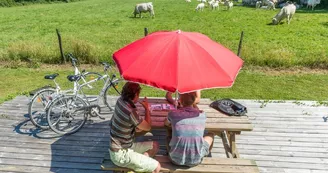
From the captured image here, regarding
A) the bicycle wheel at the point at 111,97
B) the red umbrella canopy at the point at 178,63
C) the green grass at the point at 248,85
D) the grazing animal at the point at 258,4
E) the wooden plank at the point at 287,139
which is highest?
the grazing animal at the point at 258,4

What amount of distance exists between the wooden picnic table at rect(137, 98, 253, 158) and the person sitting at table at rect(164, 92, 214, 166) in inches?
32.5

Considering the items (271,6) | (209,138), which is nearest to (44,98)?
(209,138)

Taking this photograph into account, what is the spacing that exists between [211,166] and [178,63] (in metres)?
1.39

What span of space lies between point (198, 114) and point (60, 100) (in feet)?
10.1

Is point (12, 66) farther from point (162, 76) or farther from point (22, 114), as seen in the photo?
point (162, 76)

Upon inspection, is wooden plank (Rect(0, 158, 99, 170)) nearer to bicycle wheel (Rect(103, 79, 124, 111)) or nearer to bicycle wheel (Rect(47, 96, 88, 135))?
bicycle wheel (Rect(47, 96, 88, 135))

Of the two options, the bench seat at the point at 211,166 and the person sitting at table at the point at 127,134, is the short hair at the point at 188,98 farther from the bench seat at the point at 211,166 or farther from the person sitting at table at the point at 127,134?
the bench seat at the point at 211,166

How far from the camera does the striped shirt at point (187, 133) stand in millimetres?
3365

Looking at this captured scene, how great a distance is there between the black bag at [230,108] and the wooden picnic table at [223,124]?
0.07m

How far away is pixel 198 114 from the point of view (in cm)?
341

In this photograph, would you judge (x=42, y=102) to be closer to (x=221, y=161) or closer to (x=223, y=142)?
(x=223, y=142)

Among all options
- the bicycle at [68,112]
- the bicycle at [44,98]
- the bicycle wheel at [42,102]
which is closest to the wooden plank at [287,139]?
the bicycle at [68,112]

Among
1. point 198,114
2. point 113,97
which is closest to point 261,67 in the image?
point 113,97

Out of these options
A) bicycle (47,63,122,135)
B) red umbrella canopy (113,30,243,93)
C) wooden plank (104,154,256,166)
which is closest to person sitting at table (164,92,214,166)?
wooden plank (104,154,256,166)
